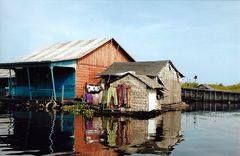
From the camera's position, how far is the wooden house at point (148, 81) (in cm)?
2922

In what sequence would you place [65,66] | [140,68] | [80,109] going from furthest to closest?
[140,68] < [65,66] < [80,109]

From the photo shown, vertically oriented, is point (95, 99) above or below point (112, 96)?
below

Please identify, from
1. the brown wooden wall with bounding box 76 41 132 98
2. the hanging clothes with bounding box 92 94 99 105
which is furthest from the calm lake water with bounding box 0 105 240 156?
the brown wooden wall with bounding box 76 41 132 98

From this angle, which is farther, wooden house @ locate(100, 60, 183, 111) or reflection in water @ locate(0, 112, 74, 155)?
wooden house @ locate(100, 60, 183, 111)

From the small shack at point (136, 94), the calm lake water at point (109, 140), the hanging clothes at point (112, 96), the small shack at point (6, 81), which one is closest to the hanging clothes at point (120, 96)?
the small shack at point (136, 94)

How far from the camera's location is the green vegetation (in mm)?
28852

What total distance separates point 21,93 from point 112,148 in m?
30.8

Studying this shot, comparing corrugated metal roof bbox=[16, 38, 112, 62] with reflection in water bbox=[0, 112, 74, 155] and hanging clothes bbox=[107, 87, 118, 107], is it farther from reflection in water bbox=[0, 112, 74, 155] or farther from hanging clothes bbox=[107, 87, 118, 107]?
reflection in water bbox=[0, 112, 74, 155]

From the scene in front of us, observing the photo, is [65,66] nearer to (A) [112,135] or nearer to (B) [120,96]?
(B) [120,96]

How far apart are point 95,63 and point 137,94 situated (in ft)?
38.6

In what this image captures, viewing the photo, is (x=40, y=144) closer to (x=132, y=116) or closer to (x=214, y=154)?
(x=214, y=154)

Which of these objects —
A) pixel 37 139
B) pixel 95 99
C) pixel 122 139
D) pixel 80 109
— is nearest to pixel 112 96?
pixel 80 109

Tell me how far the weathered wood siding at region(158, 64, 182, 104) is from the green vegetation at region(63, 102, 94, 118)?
32.0ft

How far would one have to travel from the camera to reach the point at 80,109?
3069 cm
